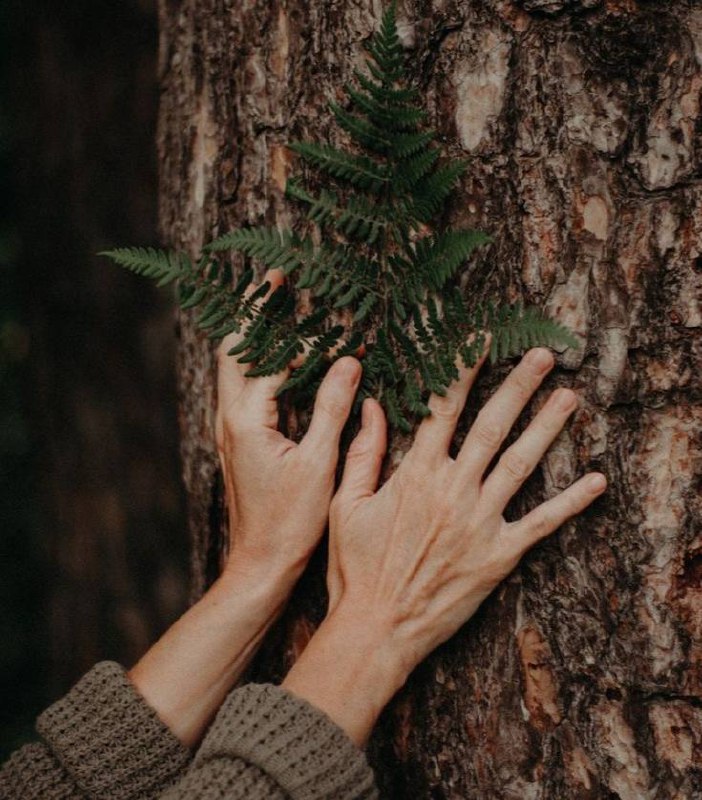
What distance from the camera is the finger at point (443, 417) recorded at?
1448mm

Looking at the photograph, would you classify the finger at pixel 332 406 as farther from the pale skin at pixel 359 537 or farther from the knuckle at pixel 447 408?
the knuckle at pixel 447 408

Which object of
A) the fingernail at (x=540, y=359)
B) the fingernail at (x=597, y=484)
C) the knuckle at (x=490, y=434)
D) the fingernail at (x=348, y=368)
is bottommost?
the fingernail at (x=597, y=484)

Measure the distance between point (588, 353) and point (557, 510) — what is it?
30 centimetres

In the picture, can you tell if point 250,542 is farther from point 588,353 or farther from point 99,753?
point 588,353

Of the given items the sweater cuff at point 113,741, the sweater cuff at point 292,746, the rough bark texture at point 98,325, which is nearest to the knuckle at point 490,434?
the sweater cuff at point 292,746

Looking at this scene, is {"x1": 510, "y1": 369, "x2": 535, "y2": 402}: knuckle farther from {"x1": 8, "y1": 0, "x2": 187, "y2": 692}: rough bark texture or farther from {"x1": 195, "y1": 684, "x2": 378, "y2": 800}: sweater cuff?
{"x1": 8, "y1": 0, "x2": 187, "y2": 692}: rough bark texture

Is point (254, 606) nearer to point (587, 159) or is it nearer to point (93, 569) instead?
point (587, 159)

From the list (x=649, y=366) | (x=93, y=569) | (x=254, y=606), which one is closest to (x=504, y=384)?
(x=649, y=366)

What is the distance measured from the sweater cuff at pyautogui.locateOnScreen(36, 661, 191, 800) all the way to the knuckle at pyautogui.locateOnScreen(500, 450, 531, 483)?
873 millimetres

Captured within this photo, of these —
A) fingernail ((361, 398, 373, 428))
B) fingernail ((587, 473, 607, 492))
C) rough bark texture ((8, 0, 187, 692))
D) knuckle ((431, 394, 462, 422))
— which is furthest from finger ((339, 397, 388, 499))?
rough bark texture ((8, 0, 187, 692))

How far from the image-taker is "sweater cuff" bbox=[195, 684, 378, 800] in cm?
133

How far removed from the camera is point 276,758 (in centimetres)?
134

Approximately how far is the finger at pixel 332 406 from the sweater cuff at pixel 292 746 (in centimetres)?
47

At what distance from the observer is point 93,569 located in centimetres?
382
